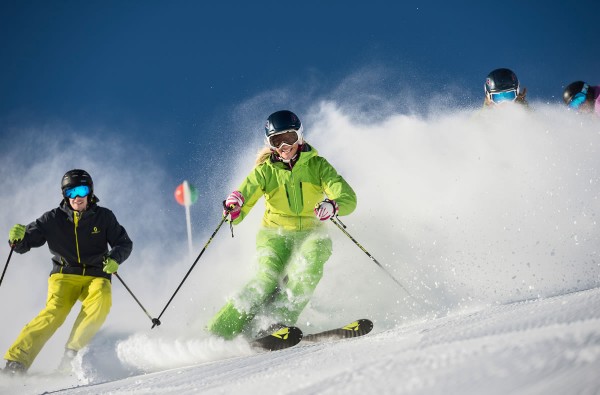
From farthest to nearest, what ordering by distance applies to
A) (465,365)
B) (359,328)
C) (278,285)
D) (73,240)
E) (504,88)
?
1. (504,88)
2. (73,240)
3. (278,285)
4. (359,328)
5. (465,365)

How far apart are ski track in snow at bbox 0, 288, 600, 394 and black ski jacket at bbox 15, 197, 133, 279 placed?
366 centimetres

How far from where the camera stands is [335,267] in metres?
6.50

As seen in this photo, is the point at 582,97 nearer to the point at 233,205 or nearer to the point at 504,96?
the point at 504,96

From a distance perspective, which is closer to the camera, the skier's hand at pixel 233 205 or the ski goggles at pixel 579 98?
the skier's hand at pixel 233 205

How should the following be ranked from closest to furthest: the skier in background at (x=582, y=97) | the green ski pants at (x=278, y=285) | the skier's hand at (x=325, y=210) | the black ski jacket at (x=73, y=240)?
the green ski pants at (x=278, y=285) < the skier's hand at (x=325, y=210) < the black ski jacket at (x=73, y=240) < the skier in background at (x=582, y=97)

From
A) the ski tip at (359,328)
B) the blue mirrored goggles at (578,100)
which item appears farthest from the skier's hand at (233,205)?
the blue mirrored goggles at (578,100)

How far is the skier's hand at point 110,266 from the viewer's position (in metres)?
5.34

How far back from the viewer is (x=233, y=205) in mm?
4910

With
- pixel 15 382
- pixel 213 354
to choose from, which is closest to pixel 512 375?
pixel 213 354

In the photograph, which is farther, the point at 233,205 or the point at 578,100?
the point at 578,100

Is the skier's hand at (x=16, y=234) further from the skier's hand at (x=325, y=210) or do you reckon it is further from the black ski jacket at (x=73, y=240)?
the skier's hand at (x=325, y=210)

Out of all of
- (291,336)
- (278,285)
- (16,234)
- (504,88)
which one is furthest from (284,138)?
(504,88)

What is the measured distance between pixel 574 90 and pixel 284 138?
18.4ft

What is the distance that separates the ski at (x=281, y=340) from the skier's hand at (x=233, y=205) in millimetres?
1554
